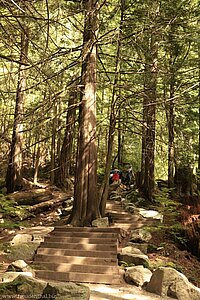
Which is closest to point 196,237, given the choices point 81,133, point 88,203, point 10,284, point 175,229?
point 175,229

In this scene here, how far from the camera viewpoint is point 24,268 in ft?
19.3

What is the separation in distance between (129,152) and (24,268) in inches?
815

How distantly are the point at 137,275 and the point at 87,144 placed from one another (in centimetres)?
408

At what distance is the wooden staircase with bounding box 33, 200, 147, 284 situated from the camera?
19.5 feet

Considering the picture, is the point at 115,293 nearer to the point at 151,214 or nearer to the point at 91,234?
the point at 91,234

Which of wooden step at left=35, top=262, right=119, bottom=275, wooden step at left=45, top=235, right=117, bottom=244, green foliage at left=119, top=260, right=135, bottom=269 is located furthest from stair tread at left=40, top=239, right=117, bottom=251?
wooden step at left=35, top=262, right=119, bottom=275

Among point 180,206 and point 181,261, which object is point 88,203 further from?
point 180,206

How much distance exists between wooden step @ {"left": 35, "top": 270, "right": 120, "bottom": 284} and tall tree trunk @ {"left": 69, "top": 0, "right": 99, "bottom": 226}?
2.50m

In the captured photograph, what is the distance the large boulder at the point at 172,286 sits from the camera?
5090mm

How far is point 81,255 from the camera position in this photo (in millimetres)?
6672

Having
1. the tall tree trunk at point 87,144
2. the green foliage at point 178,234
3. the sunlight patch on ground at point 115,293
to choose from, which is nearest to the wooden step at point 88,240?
the tall tree trunk at point 87,144

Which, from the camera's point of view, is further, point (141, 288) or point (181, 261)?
point (181, 261)

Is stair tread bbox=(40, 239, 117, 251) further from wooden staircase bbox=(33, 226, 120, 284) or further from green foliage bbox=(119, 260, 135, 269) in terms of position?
green foliage bbox=(119, 260, 135, 269)

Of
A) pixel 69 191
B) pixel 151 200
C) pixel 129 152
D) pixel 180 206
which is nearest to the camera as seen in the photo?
pixel 180 206
